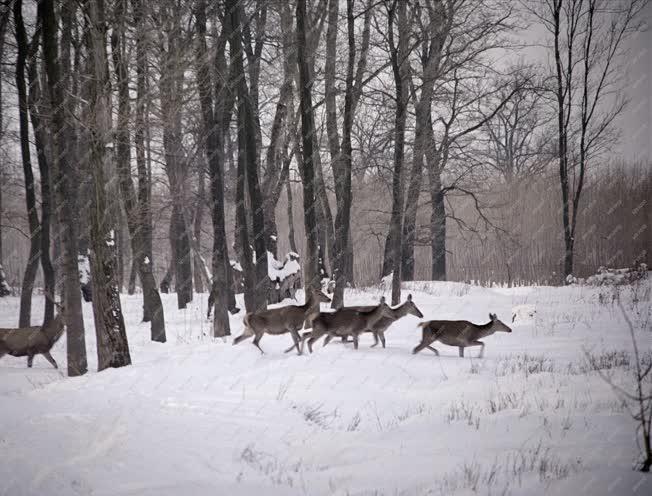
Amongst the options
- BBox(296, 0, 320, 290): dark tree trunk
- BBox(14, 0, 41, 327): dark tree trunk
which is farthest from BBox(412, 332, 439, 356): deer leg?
BBox(14, 0, 41, 327): dark tree trunk

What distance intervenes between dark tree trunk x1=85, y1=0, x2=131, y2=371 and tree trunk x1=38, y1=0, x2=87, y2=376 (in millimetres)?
872

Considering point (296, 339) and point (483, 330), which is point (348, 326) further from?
point (483, 330)

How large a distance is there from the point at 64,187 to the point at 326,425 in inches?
273

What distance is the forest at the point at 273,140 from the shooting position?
390 inches

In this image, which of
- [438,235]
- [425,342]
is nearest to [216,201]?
[425,342]

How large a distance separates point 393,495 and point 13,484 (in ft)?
10.9

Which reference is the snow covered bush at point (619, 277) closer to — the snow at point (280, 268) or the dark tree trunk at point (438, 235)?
the dark tree trunk at point (438, 235)

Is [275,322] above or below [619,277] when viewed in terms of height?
below

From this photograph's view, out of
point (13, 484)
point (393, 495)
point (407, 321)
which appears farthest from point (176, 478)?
point (407, 321)

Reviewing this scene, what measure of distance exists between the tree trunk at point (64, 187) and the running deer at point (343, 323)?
4548 millimetres

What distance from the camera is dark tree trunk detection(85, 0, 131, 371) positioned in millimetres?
9062

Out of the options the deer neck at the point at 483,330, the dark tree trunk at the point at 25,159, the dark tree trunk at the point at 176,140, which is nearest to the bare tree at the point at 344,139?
the dark tree trunk at the point at 176,140

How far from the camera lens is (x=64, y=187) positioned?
9.91 meters

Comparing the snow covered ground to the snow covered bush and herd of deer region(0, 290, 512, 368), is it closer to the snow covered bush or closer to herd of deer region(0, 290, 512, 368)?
herd of deer region(0, 290, 512, 368)
